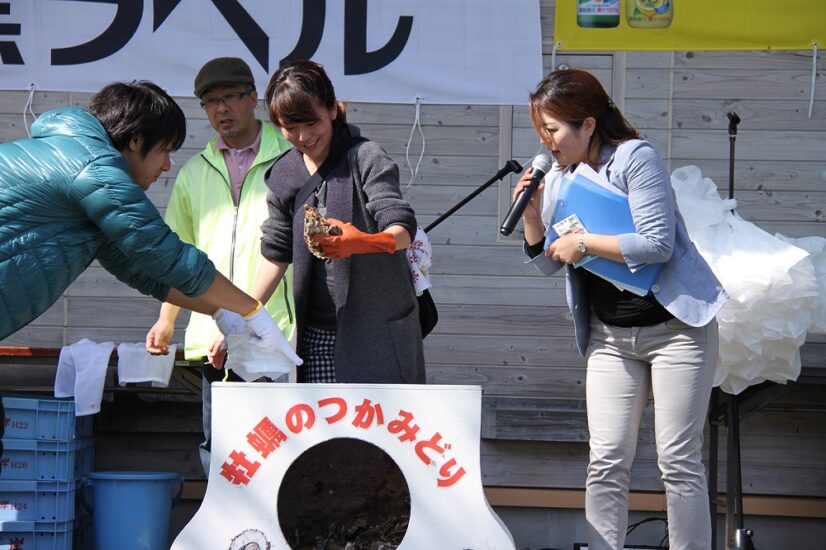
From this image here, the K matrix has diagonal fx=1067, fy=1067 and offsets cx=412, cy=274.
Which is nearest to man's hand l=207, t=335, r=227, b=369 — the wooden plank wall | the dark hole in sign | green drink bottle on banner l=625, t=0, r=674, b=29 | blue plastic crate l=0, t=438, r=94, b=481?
the dark hole in sign

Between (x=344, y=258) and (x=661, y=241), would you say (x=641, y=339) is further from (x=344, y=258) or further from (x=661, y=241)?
(x=344, y=258)

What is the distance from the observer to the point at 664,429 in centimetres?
273

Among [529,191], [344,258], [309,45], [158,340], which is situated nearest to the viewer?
[344,258]

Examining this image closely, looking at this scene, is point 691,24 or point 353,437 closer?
point 353,437

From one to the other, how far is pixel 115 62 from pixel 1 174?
7.53 feet

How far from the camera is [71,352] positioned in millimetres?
4059

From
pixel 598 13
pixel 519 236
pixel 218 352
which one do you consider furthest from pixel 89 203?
pixel 598 13

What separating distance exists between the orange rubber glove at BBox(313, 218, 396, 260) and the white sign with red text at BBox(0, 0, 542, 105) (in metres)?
1.83

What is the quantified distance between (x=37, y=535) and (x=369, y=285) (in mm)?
1902

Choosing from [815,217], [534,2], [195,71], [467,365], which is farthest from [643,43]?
[195,71]

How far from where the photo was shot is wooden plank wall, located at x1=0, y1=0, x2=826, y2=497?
4520 mm

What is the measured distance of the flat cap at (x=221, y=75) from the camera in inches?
136

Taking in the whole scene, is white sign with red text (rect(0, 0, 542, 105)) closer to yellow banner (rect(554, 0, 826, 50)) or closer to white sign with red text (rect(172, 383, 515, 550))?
yellow banner (rect(554, 0, 826, 50))

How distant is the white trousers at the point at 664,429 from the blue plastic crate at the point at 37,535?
2.14 metres
